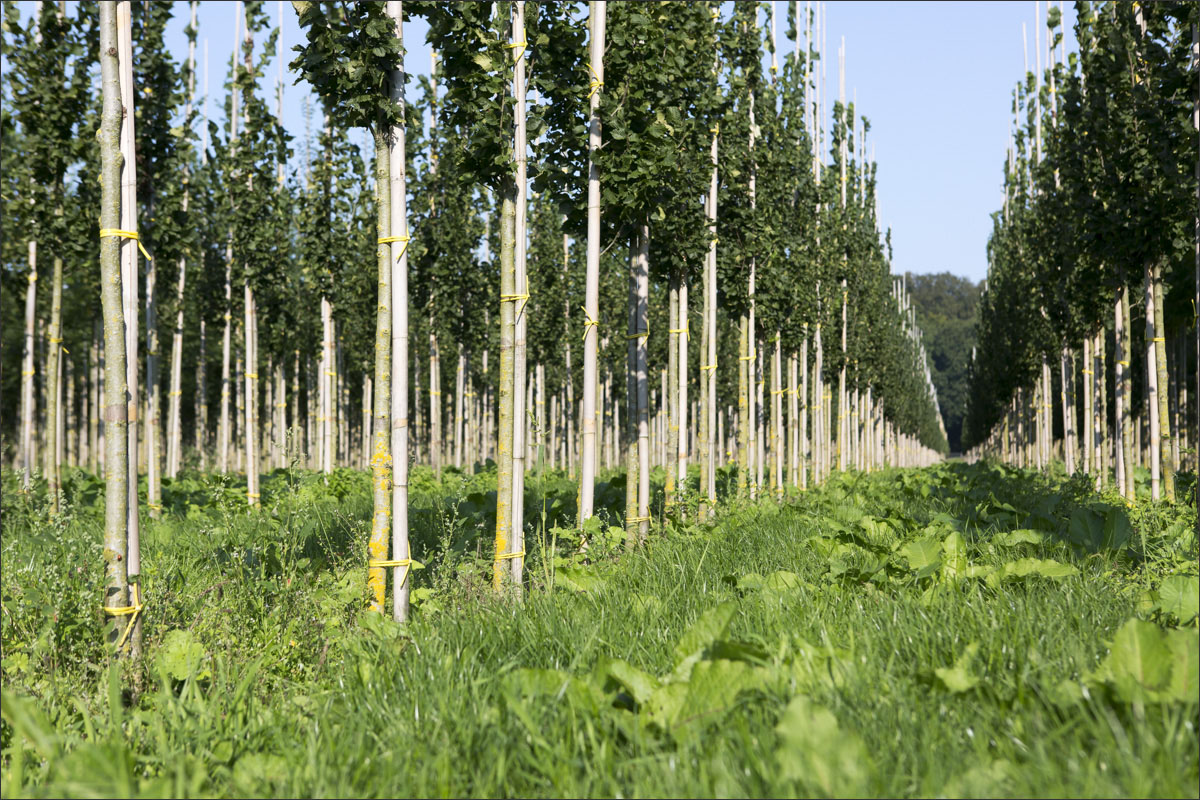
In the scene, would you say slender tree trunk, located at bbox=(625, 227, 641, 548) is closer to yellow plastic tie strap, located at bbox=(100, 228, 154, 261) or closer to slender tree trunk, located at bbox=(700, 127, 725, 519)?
slender tree trunk, located at bbox=(700, 127, 725, 519)

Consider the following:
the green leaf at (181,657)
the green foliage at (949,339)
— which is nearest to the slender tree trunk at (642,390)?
the green leaf at (181,657)

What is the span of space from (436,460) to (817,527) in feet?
51.3

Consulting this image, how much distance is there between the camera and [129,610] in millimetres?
4137

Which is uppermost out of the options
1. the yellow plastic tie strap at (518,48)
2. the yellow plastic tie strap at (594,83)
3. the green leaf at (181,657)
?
the yellow plastic tie strap at (594,83)

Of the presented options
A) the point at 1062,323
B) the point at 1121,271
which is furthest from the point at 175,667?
the point at 1062,323

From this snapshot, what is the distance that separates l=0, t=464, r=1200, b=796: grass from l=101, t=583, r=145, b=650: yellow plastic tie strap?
0.63ft

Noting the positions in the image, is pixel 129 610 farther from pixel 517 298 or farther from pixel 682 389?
pixel 682 389

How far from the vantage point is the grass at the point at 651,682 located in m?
2.48

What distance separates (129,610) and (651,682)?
2733 mm

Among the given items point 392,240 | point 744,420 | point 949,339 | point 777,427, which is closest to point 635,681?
point 392,240

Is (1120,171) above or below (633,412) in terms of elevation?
above

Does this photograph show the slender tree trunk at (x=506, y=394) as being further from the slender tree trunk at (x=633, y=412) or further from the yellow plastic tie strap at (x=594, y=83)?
the slender tree trunk at (x=633, y=412)

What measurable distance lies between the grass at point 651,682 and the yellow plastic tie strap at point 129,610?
0.19 m

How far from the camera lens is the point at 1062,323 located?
64.6 feet
